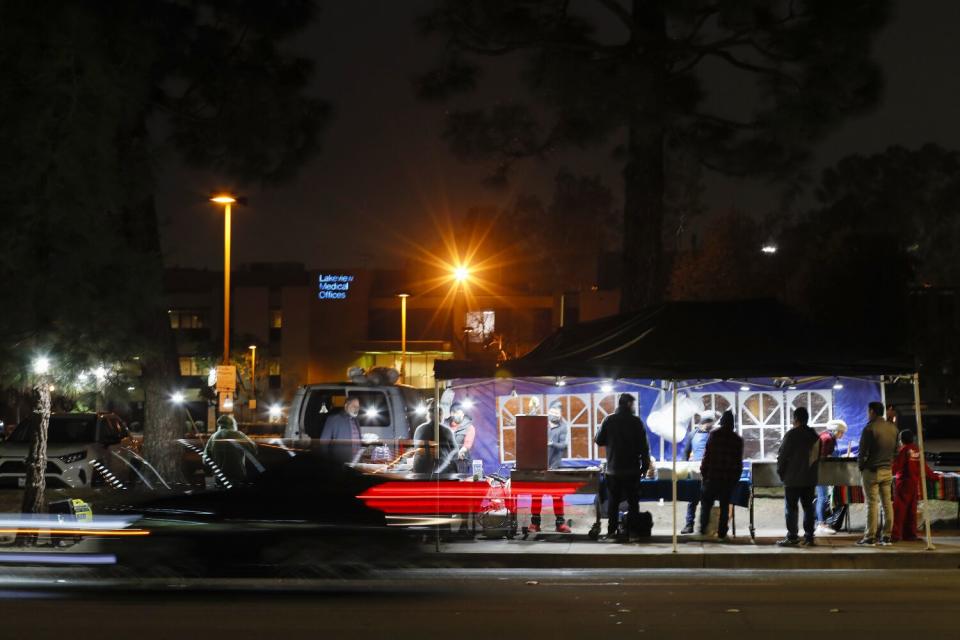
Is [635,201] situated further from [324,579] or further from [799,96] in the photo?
[324,579]

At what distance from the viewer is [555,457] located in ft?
63.1

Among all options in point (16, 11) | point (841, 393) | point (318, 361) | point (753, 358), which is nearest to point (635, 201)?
point (841, 393)

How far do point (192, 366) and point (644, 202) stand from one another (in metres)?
66.6

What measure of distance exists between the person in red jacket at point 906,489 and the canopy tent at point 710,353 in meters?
0.81

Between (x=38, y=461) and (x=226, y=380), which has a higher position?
(x=226, y=380)

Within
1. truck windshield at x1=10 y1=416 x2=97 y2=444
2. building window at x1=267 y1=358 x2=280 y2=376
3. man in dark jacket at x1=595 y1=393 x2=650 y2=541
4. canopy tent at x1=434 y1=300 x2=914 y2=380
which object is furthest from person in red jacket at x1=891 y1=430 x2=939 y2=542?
building window at x1=267 y1=358 x2=280 y2=376

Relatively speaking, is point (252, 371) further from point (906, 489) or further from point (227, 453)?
point (906, 489)

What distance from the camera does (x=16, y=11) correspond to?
18.5 m

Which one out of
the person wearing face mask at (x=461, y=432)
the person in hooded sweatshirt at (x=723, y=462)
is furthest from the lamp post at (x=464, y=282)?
the person in hooded sweatshirt at (x=723, y=462)

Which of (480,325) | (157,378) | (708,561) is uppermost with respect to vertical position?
(480,325)

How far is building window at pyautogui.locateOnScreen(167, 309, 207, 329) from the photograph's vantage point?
87.2 meters

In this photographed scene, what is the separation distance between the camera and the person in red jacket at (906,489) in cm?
1744

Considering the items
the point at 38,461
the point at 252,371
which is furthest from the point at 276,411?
the point at 252,371

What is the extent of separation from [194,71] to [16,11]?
7515mm
